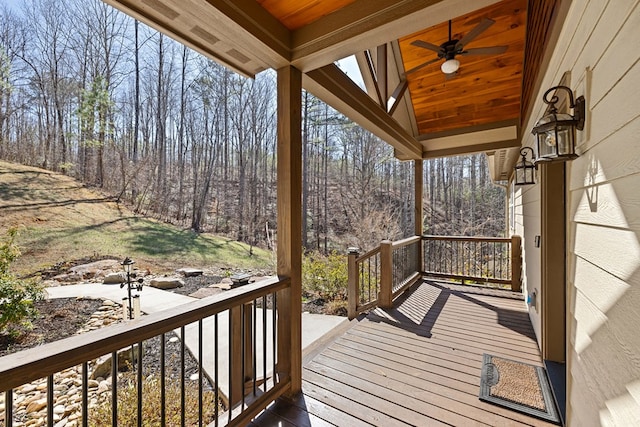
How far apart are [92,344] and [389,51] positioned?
4.78 meters

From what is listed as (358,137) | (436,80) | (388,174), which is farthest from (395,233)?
(436,80)

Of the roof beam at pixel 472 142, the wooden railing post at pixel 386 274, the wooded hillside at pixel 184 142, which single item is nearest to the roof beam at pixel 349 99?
the roof beam at pixel 472 142

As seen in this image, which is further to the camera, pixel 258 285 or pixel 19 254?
pixel 19 254

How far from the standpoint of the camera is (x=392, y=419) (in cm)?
187

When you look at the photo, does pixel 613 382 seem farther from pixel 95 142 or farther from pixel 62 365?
pixel 95 142

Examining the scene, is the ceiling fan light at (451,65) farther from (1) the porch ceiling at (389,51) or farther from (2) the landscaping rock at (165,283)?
(2) the landscaping rock at (165,283)

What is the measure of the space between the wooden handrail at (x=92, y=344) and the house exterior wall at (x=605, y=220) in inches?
69.4

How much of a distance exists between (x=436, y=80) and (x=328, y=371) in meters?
4.56

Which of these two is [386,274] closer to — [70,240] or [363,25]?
[363,25]

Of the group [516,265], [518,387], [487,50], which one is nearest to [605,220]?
[518,387]

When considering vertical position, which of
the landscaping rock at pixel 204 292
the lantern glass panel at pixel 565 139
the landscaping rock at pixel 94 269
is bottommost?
the landscaping rock at pixel 204 292

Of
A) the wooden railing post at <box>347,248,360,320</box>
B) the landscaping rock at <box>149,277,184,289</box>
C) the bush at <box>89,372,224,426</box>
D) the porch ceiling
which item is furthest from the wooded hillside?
the wooden railing post at <box>347,248,360,320</box>

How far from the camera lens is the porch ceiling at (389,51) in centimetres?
161

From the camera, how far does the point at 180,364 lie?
1.68m
